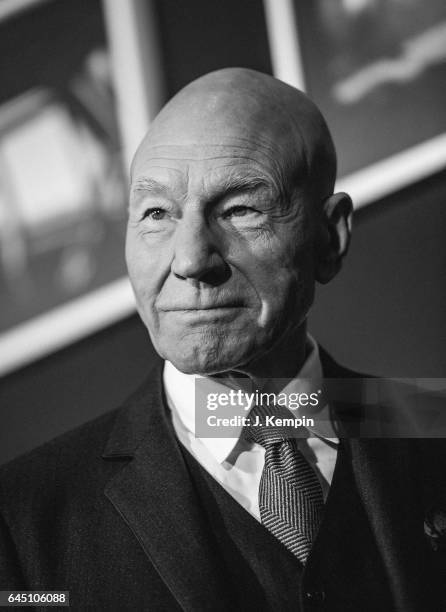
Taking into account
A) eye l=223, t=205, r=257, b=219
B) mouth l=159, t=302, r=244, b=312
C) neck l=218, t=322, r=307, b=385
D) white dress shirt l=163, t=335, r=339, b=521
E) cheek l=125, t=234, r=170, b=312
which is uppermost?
eye l=223, t=205, r=257, b=219

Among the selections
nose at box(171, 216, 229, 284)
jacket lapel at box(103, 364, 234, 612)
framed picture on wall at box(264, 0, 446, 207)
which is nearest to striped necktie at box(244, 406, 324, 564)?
jacket lapel at box(103, 364, 234, 612)

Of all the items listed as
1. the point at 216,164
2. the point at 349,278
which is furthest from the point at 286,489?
the point at 349,278

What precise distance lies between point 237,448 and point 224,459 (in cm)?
3

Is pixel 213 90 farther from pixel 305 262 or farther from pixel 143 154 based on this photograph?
pixel 305 262

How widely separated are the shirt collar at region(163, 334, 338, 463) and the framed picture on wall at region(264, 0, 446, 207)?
1.90 feet

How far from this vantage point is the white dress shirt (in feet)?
4.08

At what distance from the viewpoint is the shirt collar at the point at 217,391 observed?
4.15ft

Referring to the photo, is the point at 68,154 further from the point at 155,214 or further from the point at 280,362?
the point at 280,362

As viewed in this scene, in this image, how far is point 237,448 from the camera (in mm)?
1264

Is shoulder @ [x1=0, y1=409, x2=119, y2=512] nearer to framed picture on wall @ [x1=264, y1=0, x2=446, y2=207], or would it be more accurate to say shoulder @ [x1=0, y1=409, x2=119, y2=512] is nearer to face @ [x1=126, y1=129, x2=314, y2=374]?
face @ [x1=126, y1=129, x2=314, y2=374]

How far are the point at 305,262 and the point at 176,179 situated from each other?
0.79ft

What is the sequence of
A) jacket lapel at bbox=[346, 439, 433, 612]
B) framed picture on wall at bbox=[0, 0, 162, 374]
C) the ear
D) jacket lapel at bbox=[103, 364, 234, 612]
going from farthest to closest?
framed picture on wall at bbox=[0, 0, 162, 374] < the ear < jacket lapel at bbox=[346, 439, 433, 612] < jacket lapel at bbox=[103, 364, 234, 612]

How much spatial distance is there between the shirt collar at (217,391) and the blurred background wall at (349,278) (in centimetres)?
39

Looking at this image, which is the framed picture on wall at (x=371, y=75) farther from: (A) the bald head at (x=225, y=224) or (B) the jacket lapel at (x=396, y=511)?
(B) the jacket lapel at (x=396, y=511)
